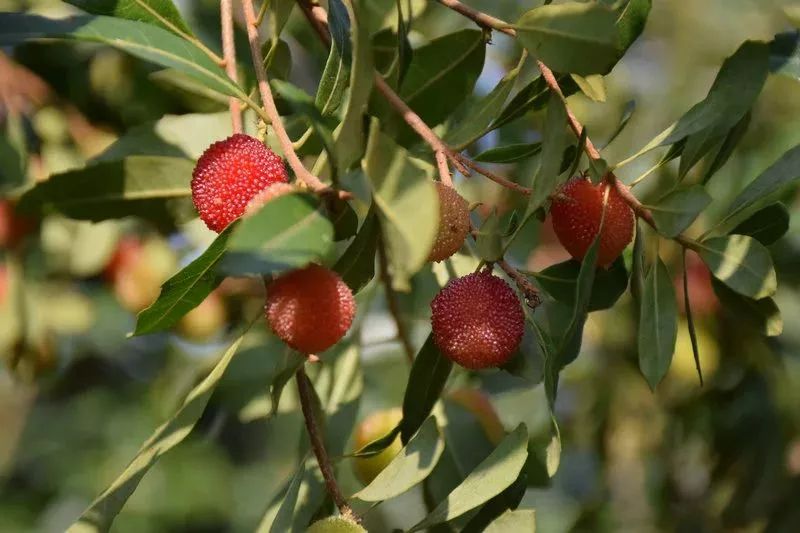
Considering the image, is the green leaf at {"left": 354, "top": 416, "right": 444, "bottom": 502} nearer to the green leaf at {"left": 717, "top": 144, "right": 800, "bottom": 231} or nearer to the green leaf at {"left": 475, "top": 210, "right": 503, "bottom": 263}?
the green leaf at {"left": 475, "top": 210, "right": 503, "bottom": 263}

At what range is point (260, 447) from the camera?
107 inches

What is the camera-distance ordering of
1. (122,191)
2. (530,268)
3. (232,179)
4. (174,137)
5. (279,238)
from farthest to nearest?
1. (530,268)
2. (174,137)
3. (122,191)
4. (232,179)
5. (279,238)

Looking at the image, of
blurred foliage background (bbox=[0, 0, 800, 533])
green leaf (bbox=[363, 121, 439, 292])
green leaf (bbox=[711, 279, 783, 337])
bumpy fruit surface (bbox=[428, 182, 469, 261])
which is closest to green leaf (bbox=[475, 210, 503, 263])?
bumpy fruit surface (bbox=[428, 182, 469, 261])

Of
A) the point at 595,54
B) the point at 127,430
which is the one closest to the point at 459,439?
the point at 595,54

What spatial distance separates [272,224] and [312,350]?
13cm

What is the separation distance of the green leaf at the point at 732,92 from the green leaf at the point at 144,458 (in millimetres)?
372

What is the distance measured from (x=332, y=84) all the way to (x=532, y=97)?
0.54 ft

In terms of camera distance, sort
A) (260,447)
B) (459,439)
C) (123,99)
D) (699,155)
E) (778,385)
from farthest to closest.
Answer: (260,447) < (778,385) < (123,99) < (459,439) < (699,155)

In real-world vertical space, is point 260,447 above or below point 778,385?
below

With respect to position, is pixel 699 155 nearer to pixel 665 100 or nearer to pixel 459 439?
pixel 459 439

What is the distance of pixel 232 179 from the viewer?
2.18 ft

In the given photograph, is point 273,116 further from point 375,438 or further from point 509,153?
point 375,438

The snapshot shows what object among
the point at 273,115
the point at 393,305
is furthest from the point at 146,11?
the point at 393,305

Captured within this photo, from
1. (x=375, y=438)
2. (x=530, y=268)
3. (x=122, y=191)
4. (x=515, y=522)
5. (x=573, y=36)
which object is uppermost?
(x=573, y=36)
